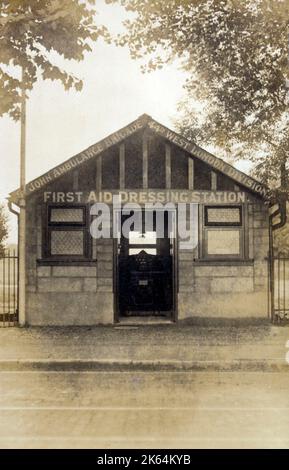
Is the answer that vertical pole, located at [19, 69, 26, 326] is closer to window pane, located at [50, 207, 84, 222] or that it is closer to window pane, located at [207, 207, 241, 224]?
window pane, located at [50, 207, 84, 222]

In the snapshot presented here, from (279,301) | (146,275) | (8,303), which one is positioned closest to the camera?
(8,303)

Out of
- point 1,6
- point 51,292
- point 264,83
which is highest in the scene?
point 264,83

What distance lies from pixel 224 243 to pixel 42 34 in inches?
293

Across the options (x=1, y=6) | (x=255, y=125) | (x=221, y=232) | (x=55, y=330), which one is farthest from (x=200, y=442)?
(x=255, y=125)

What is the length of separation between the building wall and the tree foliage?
21.3 feet

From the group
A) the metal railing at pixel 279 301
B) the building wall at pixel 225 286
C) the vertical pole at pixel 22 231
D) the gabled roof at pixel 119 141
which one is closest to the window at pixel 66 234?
the vertical pole at pixel 22 231

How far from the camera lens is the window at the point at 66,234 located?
14.2m

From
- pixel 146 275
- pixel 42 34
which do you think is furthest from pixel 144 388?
pixel 146 275

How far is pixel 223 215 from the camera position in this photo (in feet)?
47.3

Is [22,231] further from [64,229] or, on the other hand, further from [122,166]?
[122,166]

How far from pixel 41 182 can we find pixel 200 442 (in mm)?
9240

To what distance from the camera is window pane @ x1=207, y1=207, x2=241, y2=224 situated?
14383 mm

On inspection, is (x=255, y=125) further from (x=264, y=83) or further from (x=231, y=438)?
(x=231, y=438)
